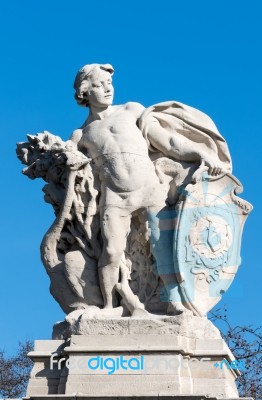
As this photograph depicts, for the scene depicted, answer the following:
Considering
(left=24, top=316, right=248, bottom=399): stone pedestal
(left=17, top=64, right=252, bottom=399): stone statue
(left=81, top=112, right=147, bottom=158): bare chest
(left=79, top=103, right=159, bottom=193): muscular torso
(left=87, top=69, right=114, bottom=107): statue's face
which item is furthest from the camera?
(left=87, top=69, right=114, bottom=107): statue's face

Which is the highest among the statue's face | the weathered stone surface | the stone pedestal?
the statue's face

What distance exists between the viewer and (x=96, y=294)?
1102 cm

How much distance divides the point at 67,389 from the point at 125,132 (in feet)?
9.09

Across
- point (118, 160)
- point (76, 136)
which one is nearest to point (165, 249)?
point (118, 160)

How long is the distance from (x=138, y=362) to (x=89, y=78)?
316 centimetres

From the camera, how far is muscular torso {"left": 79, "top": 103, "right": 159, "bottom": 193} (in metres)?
11.0

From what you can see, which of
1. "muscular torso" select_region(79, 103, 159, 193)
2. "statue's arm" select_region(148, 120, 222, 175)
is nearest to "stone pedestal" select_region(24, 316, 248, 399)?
"muscular torso" select_region(79, 103, 159, 193)

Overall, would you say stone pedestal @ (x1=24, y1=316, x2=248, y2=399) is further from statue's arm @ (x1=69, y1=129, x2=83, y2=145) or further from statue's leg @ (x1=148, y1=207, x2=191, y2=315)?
statue's arm @ (x1=69, y1=129, x2=83, y2=145)

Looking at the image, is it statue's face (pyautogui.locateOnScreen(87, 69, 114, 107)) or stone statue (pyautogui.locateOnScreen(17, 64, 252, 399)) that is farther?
statue's face (pyautogui.locateOnScreen(87, 69, 114, 107))

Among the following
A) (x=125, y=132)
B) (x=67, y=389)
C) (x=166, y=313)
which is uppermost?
(x=125, y=132)

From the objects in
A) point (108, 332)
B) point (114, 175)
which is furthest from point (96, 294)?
point (114, 175)

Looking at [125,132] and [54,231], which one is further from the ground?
[125,132]

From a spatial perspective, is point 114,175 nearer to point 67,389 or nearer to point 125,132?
point 125,132

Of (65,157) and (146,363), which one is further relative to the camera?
(65,157)
